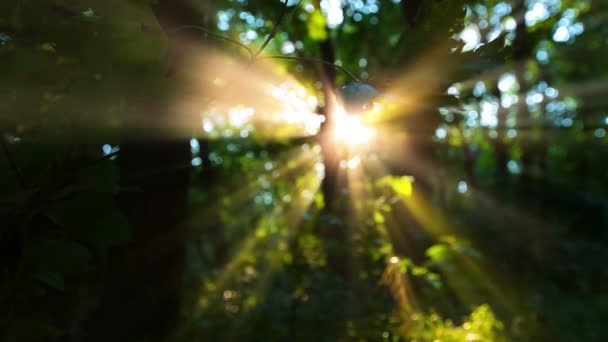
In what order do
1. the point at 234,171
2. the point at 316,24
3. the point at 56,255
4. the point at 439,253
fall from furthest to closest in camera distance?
the point at 234,171, the point at 316,24, the point at 439,253, the point at 56,255

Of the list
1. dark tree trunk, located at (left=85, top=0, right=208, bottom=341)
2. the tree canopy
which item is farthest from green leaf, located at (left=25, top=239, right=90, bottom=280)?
dark tree trunk, located at (left=85, top=0, right=208, bottom=341)

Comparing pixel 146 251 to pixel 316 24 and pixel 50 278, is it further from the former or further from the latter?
pixel 316 24

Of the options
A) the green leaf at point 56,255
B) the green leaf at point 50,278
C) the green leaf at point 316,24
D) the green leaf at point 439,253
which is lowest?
the green leaf at point 439,253

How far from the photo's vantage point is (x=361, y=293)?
3590 millimetres

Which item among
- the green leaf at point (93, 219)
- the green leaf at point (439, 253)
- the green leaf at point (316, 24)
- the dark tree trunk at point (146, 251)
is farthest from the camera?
A: the green leaf at point (316, 24)

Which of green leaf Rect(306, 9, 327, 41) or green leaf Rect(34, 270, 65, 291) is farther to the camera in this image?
green leaf Rect(306, 9, 327, 41)

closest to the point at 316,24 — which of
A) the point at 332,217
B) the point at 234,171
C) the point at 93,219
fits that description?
the point at 332,217

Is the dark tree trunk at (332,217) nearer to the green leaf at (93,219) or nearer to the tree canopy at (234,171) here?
the tree canopy at (234,171)

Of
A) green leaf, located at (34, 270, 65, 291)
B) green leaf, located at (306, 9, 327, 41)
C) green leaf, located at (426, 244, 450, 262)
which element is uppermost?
green leaf, located at (306, 9, 327, 41)

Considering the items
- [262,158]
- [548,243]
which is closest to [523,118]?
[548,243]

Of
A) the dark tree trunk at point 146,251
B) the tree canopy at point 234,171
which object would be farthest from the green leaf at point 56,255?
the dark tree trunk at point 146,251

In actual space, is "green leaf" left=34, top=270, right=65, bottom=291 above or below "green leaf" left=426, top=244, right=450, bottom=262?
above

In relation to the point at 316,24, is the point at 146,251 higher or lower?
lower

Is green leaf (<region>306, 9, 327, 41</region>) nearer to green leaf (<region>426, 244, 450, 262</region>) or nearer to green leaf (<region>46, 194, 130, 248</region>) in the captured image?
green leaf (<region>426, 244, 450, 262</region>)
